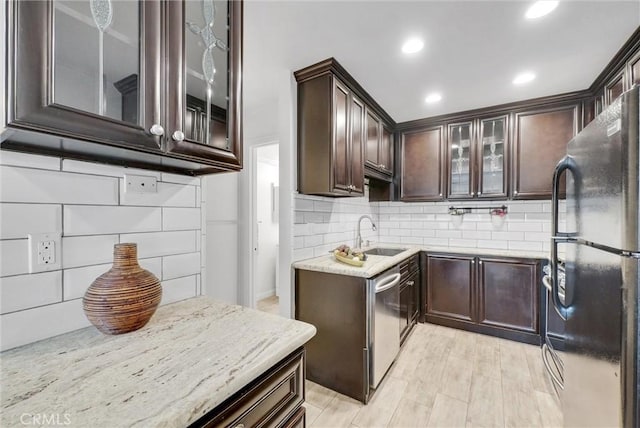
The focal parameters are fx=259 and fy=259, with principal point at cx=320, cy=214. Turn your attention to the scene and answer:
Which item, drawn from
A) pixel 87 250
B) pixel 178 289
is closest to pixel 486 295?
pixel 178 289

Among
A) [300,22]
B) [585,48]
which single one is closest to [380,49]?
[300,22]

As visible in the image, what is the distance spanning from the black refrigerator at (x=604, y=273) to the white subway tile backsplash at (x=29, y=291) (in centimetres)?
188

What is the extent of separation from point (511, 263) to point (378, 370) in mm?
1798

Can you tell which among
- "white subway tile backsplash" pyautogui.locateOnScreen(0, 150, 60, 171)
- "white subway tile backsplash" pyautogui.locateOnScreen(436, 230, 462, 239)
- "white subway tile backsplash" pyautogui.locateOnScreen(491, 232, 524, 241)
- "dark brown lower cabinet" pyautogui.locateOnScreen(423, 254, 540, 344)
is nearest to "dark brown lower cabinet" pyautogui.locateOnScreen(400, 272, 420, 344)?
"dark brown lower cabinet" pyautogui.locateOnScreen(423, 254, 540, 344)

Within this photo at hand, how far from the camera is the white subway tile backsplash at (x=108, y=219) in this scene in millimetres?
890

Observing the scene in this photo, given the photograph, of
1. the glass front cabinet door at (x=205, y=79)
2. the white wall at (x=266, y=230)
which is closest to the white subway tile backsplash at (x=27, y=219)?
the glass front cabinet door at (x=205, y=79)

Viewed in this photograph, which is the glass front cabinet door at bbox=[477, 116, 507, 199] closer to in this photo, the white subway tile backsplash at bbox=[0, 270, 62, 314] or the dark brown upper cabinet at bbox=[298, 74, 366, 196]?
the dark brown upper cabinet at bbox=[298, 74, 366, 196]

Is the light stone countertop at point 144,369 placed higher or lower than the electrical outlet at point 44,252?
lower

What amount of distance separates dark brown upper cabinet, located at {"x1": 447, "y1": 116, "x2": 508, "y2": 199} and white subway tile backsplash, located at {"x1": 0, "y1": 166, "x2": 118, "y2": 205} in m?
3.12

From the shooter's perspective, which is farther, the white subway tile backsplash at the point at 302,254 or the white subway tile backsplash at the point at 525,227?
the white subway tile backsplash at the point at 525,227

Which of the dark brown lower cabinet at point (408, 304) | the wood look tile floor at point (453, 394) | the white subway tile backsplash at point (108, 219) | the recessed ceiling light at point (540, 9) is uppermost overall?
the recessed ceiling light at point (540, 9)

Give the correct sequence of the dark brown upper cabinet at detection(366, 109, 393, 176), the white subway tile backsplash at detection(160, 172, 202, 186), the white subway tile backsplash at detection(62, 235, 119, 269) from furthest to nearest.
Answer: the dark brown upper cabinet at detection(366, 109, 393, 176) < the white subway tile backsplash at detection(160, 172, 202, 186) < the white subway tile backsplash at detection(62, 235, 119, 269)

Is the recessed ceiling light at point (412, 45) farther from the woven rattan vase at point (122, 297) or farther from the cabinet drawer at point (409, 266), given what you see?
the woven rattan vase at point (122, 297)

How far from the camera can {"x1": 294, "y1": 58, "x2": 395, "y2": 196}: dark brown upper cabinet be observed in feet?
6.61
